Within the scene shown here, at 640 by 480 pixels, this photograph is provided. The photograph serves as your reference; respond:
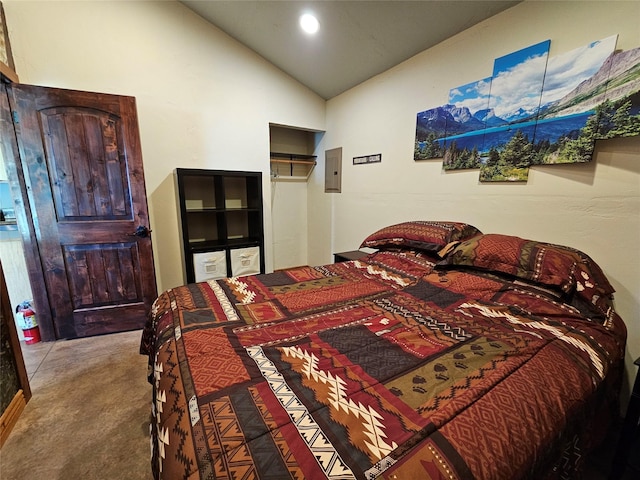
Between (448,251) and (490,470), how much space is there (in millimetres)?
1381

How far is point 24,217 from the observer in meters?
2.06

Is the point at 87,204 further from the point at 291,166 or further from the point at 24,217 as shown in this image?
the point at 291,166

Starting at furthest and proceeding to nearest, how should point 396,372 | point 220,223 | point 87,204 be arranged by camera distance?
point 220,223 < point 87,204 < point 396,372

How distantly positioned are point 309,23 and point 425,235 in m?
2.14

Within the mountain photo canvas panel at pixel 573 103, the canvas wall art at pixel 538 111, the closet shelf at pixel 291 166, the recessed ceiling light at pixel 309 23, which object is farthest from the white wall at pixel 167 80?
the mountain photo canvas panel at pixel 573 103

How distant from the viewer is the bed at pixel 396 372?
63 cm

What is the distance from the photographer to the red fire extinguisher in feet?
7.23

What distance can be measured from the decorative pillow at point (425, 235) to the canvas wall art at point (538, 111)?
16.3 inches

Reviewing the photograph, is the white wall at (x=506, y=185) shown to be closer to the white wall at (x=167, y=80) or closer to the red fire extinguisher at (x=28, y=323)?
the white wall at (x=167, y=80)

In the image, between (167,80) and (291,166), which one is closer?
(167,80)

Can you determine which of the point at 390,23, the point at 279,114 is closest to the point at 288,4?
the point at 390,23

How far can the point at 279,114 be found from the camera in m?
3.24

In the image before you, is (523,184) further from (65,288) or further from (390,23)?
(65,288)

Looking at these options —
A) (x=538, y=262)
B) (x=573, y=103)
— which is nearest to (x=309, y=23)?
(x=573, y=103)
